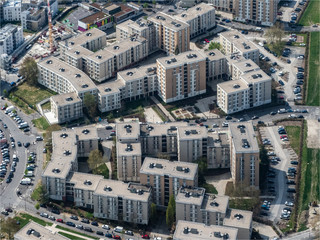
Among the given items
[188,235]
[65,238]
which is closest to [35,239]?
[65,238]

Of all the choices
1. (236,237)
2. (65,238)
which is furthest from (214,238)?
(65,238)

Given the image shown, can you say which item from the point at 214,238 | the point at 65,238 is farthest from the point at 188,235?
the point at 65,238

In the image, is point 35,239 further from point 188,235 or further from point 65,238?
point 188,235

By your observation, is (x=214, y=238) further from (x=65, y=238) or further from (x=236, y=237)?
(x=65, y=238)

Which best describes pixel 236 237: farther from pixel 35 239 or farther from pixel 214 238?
pixel 35 239

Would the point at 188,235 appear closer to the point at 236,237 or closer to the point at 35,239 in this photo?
the point at 236,237
